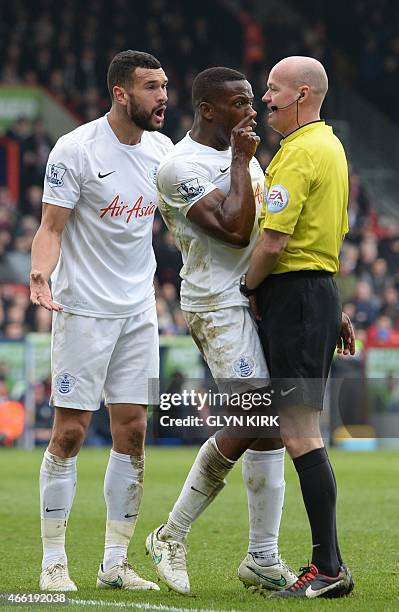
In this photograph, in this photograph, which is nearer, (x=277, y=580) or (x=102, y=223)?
(x=277, y=580)

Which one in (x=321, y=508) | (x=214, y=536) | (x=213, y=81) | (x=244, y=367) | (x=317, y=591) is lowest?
(x=214, y=536)

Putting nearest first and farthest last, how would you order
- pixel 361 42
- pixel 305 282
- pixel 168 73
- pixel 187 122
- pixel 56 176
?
pixel 305 282
pixel 56 176
pixel 187 122
pixel 168 73
pixel 361 42

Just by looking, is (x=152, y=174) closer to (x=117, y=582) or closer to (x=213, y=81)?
(x=213, y=81)

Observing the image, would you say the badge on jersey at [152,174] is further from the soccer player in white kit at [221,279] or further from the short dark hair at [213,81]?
the short dark hair at [213,81]

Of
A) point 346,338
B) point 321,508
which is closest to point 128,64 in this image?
point 346,338

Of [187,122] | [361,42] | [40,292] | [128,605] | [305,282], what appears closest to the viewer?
[128,605]

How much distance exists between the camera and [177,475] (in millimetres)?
13234

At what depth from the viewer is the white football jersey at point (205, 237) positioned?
5887 mm

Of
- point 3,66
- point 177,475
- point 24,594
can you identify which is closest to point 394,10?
point 3,66

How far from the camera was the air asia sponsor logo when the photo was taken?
6.25 meters

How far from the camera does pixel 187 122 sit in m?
23.8

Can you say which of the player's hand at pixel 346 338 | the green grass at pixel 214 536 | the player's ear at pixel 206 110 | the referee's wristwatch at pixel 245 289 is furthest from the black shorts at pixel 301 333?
the green grass at pixel 214 536

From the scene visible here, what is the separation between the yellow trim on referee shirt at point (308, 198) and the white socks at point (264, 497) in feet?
3.03

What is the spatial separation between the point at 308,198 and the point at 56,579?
2.09 meters
